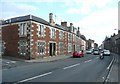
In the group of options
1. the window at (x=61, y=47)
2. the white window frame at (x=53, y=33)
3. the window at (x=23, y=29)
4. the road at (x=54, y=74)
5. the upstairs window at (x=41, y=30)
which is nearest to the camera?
the road at (x=54, y=74)

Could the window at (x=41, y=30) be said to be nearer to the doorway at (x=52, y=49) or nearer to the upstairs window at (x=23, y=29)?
the upstairs window at (x=23, y=29)

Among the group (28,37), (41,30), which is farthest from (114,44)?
(28,37)

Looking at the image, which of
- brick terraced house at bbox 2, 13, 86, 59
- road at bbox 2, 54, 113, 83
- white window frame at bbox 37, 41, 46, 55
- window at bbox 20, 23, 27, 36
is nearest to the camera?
road at bbox 2, 54, 113, 83

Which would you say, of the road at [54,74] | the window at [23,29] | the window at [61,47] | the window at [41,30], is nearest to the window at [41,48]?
the window at [41,30]

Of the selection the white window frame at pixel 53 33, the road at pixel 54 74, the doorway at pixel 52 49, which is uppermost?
the white window frame at pixel 53 33

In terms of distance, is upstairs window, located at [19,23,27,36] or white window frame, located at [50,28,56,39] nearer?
upstairs window, located at [19,23,27,36]

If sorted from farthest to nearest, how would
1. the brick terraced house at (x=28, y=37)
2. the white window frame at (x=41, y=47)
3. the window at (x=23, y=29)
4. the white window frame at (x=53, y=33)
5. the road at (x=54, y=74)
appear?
the white window frame at (x=53, y=33) → the white window frame at (x=41, y=47) → the window at (x=23, y=29) → the brick terraced house at (x=28, y=37) → the road at (x=54, y=74)

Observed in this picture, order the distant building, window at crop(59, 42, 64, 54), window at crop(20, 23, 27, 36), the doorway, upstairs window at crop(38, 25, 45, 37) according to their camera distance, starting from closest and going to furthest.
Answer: window at crop(20, 23, 27, 36) < upstairs window at crop(38, 25, 45, 37) < the doorway < window at crop(59, 42, 64, 54) < the distant building

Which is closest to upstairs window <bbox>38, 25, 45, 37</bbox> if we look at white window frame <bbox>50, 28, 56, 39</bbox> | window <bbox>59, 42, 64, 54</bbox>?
white window frame <bbox>50, 28, 56, 39</bbox>

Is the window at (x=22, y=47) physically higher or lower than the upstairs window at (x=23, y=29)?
lower

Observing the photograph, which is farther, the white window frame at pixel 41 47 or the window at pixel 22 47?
the white window frame at pixel 41 47

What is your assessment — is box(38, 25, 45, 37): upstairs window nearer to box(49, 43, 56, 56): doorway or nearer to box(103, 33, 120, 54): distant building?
box(49, 43, 56, 56): doorway

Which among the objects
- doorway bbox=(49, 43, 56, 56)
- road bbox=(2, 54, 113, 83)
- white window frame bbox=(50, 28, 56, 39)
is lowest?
road bbox=(2, 54, 113, 83)

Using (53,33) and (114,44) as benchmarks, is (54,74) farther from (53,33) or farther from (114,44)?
(114,44)
